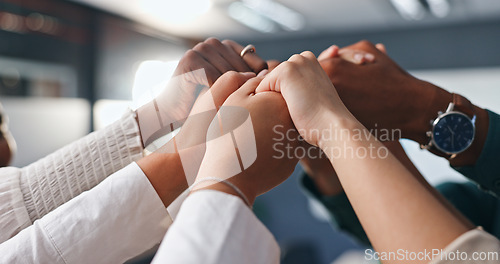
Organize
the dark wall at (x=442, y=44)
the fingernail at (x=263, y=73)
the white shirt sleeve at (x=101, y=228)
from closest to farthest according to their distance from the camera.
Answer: the white shirt sleeve at (x=101, y=228)
the fingernail at (x=263, y=73)
the dark wall at (x=442, y=44)

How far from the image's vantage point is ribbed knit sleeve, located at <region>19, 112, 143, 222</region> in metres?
0.45

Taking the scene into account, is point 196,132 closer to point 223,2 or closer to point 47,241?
point 47,241

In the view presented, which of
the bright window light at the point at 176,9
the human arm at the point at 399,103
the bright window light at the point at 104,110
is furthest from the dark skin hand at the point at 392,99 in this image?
the bright window light at the point at 104,110

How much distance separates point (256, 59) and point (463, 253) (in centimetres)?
36

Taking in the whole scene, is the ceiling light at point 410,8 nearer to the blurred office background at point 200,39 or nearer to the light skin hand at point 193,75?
the blurred office background at point 200,39

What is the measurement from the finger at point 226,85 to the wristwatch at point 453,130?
0.30 meters

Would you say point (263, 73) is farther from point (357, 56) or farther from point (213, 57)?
point (357, 56)

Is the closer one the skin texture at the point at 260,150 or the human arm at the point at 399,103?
the skin texture at the point at 260,150

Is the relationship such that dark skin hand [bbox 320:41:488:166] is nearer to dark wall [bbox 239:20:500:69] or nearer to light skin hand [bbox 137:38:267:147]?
light skin hand [bbox 137:38:267:147]

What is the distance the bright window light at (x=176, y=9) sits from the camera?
9.50 feet

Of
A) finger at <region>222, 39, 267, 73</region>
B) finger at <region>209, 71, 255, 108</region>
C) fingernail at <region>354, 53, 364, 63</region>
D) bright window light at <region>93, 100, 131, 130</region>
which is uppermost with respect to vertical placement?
fingernail at <region>354, 53, 364, 63</region>

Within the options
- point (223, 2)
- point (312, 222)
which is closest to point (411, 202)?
point (223, 2)

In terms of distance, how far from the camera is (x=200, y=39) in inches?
103

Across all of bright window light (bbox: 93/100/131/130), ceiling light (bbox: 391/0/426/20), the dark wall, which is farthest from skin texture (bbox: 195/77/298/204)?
bright window light (bbox: 93/100/131/130)
